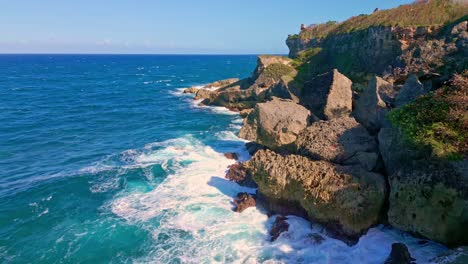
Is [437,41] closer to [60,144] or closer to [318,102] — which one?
[318,102]

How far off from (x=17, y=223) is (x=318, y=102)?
24527 millimetres

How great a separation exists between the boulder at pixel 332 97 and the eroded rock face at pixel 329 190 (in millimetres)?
9178


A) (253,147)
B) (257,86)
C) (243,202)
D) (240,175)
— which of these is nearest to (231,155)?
(253,147)

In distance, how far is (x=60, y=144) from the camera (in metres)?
37.7

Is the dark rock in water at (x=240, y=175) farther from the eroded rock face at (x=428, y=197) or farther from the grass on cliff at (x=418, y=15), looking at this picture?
the grass on cliff at (x=418, y=15)

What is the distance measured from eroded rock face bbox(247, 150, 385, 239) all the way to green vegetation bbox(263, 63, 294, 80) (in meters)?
36.0

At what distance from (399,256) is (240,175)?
13039 millimetres

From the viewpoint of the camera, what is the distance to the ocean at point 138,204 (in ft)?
57.5

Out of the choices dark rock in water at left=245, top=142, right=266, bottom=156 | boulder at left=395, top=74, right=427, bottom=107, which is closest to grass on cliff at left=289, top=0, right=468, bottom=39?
boulder at left=395, top=74, right=427, bottom=107

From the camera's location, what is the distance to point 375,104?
2339 centimetres

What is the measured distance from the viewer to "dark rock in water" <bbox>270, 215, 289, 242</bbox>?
18.6 meters

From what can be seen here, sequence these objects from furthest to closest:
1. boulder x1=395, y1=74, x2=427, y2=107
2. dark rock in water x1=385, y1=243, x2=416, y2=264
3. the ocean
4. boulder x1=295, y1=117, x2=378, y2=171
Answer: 1. boulder x1=395, y1=74, x2=427, y2=107
2. boulder x1=295, y1=117, x2=378, y2=171
3. the ocean
4. dark rock in water x1=385, y1=243, x2=416, y2=264

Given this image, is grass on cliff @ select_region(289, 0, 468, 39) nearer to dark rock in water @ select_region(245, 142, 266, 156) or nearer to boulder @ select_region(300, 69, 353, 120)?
boulder @ select_region(300, 69, 353, 120)

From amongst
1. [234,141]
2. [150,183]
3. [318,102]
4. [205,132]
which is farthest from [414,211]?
[205,132]
